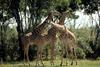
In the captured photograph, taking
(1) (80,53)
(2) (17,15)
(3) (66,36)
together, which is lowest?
(1) (80,53)

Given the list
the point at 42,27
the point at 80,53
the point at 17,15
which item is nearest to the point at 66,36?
the point at 42,27

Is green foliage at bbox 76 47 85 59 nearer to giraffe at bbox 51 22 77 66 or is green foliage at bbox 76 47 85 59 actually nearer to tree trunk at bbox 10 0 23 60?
tree trunk at bbox 10 0 23 60

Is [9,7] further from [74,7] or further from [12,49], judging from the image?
[74,7]

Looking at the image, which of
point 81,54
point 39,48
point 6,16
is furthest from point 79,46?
point 39,48

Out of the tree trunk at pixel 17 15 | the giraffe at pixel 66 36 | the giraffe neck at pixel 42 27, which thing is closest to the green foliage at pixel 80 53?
the tree trunk at pixel 17 15

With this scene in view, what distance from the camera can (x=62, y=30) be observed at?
18547 millimetres

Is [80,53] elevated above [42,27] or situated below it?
below

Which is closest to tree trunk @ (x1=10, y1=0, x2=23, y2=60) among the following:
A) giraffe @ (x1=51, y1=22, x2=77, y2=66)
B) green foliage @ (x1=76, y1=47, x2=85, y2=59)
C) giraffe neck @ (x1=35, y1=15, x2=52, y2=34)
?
green foliage @ (x1=76, y1=47, x2=85, y2=59)

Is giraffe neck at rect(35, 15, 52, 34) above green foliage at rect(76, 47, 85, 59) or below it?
above

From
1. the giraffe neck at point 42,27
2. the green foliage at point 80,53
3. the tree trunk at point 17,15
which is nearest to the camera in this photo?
the giraffe neck at point 42,27

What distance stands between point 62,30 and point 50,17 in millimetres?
914

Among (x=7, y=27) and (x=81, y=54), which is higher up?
(x=7, y=27)

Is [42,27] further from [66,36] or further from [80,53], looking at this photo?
[80,53]

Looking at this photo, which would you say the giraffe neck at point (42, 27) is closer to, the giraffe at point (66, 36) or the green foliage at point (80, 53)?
the giraffe at point (66, 36)
